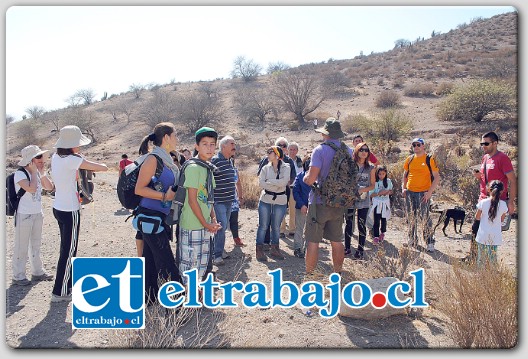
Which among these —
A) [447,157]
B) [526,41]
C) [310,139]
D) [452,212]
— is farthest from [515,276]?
[310,139]

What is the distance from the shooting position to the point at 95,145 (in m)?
34.3

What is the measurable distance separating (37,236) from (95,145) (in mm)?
31430

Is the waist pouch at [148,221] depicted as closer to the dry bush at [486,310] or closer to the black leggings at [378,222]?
the dry bush at [486,310]

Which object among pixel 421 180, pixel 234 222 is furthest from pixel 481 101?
pixel 234 222

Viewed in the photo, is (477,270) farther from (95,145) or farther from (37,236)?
(95,145)

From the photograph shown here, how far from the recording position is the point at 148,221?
3.83 m

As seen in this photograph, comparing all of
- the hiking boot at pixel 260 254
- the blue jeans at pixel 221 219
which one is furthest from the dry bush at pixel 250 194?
the blue jeans at pixel 221 219

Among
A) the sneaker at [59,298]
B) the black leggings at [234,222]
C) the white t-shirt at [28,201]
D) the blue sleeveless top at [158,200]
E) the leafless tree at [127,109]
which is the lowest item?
the sneaker at [59,298]

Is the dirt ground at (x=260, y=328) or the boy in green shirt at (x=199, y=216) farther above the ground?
the boy in green shirt at (x=199, y=216)

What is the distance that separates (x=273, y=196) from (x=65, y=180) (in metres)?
2.74

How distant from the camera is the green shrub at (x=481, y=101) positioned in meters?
20.0

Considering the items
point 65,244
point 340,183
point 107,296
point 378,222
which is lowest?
point 378,222

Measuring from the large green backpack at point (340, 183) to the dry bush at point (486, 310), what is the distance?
1.33m

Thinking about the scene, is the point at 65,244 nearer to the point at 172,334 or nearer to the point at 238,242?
the point at 172,334
